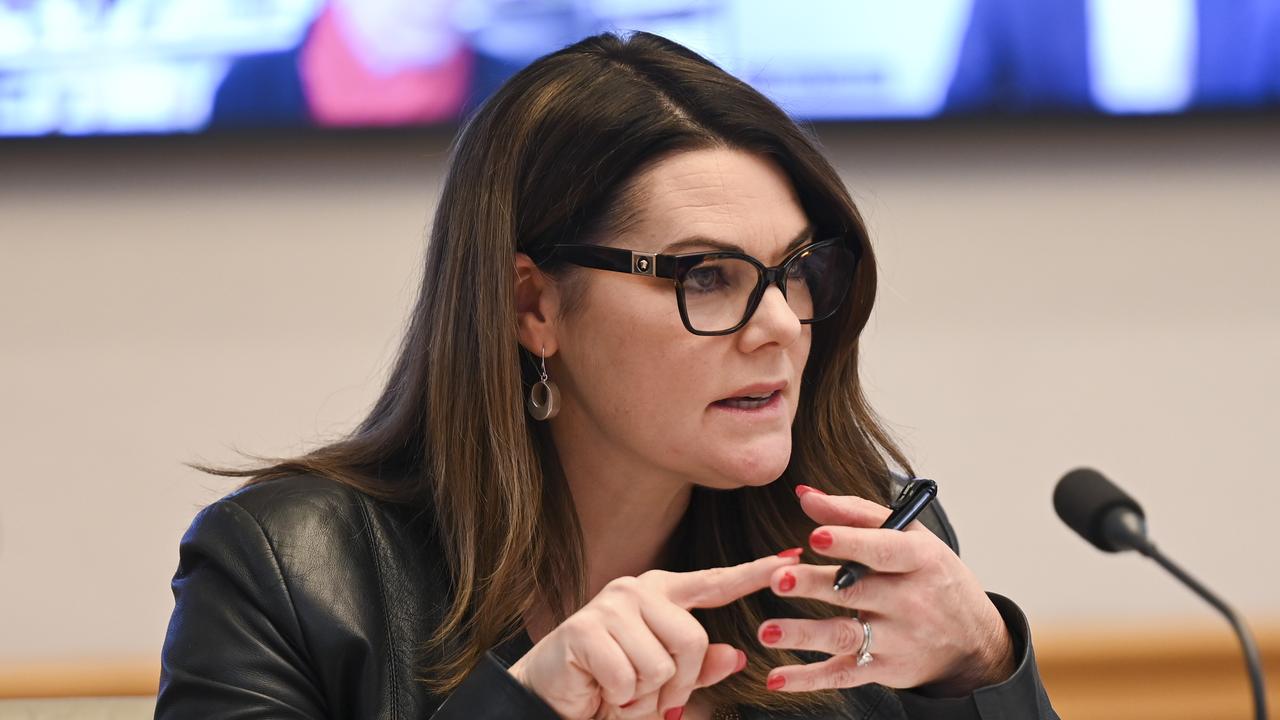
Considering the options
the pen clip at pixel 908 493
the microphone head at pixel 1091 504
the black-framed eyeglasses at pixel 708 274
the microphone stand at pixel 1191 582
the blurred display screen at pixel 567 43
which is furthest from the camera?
the blurred display screen at pixel 567 43

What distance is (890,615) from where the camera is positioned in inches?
48.8

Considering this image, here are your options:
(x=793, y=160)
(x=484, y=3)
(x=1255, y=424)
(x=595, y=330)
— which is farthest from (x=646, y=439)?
(x=1255, y=424)

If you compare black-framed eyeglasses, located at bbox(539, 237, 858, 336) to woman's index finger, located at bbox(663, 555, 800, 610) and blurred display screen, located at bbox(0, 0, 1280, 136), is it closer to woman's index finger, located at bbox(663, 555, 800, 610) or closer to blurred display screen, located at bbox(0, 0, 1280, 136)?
woman's index finger, located at bbox(663, 555, 800, 610)

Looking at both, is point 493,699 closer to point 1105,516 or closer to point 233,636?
point 233,636

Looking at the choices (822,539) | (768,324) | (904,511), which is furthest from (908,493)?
(768,324)

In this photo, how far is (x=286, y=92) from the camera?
224cm

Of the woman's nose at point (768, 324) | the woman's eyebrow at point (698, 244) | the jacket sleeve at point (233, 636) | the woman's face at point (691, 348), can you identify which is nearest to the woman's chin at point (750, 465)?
the woman's face at point (691, 348)

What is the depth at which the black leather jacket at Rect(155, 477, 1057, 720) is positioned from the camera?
1.26 m

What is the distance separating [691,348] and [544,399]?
20cm

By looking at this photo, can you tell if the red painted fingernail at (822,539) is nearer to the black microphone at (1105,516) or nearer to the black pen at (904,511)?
the black pen at (904,511)

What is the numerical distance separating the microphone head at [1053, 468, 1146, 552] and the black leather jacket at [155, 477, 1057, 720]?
38 cm

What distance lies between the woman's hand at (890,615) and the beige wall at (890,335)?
1058mm

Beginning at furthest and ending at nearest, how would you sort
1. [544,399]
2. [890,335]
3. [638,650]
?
[890,335], [544,399], [638,650]

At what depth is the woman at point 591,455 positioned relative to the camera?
1.28 metres
